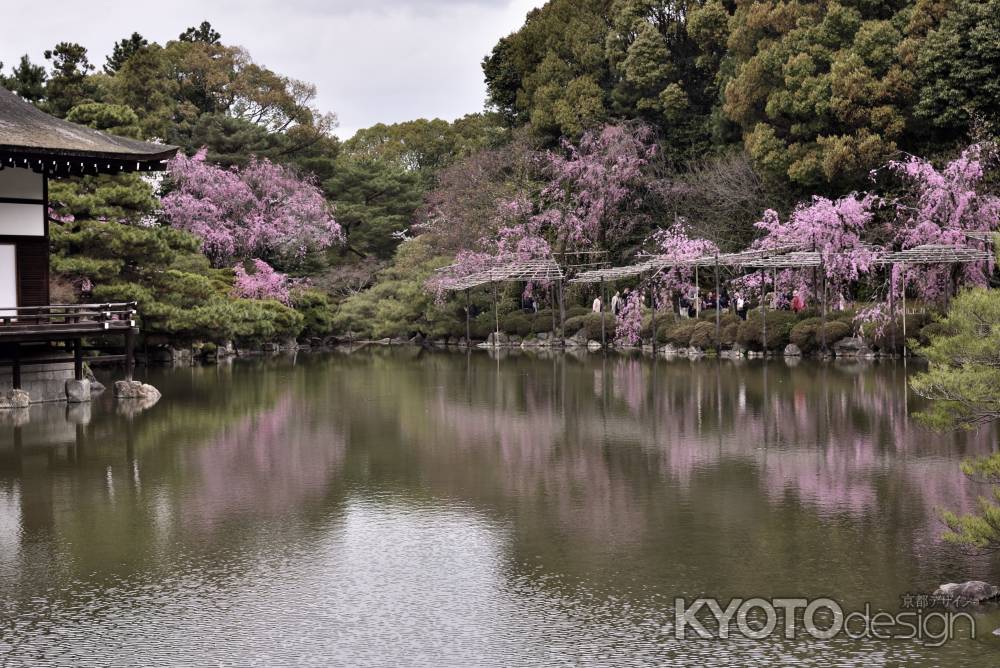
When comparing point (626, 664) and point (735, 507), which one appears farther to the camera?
point (735, 507)

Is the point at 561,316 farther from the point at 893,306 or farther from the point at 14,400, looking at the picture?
the point at 14,400

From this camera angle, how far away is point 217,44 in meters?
45.2

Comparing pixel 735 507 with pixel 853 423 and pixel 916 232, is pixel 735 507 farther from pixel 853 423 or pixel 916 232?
pixel 916 232

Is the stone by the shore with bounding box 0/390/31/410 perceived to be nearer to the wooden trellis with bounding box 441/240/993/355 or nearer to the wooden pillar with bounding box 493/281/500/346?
the wooden trellis with bounding box 441/240/993/355

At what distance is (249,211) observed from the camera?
39.5 m

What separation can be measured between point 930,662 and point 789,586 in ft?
4.46

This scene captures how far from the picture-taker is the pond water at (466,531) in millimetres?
6082

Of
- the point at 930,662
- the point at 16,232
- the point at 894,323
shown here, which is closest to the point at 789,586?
the point at 930,662

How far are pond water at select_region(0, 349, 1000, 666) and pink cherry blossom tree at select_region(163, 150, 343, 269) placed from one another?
20349mm

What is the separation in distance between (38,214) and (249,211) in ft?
68.4

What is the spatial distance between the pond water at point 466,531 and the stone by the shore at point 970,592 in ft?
0.39

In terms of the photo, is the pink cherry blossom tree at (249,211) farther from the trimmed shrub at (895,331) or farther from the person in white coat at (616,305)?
the trimmed shrub at (895,331)

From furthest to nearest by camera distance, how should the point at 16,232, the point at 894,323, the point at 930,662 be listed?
the point at 894,323
the point at 16,232
the point at 930,662

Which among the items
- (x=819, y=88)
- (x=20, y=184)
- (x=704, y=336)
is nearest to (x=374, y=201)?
(x=704, y=336)
